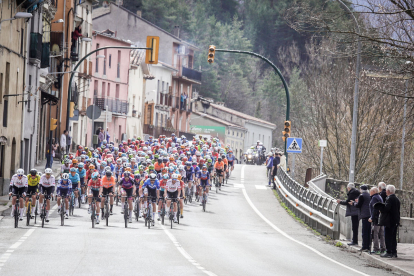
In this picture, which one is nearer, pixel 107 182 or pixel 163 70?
pixel 107 182

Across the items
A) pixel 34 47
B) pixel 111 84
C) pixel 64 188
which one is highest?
pixel 111 84

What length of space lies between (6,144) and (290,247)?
1790cm

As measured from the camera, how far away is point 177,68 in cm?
8756

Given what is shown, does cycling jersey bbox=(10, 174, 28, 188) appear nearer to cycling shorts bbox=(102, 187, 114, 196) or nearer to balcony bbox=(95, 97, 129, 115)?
cycling shorts bbox=(102, 187, 114, 196)

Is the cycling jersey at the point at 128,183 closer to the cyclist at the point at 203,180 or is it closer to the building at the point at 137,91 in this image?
the cyclist at the point at 203,180

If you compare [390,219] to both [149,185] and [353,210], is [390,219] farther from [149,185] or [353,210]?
[149,185]

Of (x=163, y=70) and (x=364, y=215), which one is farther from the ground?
(x=163, y=70)

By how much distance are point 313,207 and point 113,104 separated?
4328cm

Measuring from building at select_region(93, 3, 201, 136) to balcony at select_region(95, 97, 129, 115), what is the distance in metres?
9.01

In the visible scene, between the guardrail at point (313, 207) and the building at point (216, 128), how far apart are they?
58.3 metres

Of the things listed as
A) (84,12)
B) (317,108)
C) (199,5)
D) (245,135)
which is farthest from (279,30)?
(317,108)

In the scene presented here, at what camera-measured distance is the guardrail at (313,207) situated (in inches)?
901

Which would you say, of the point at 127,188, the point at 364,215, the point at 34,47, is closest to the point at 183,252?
the point at 364,215

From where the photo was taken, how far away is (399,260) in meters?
18.1
